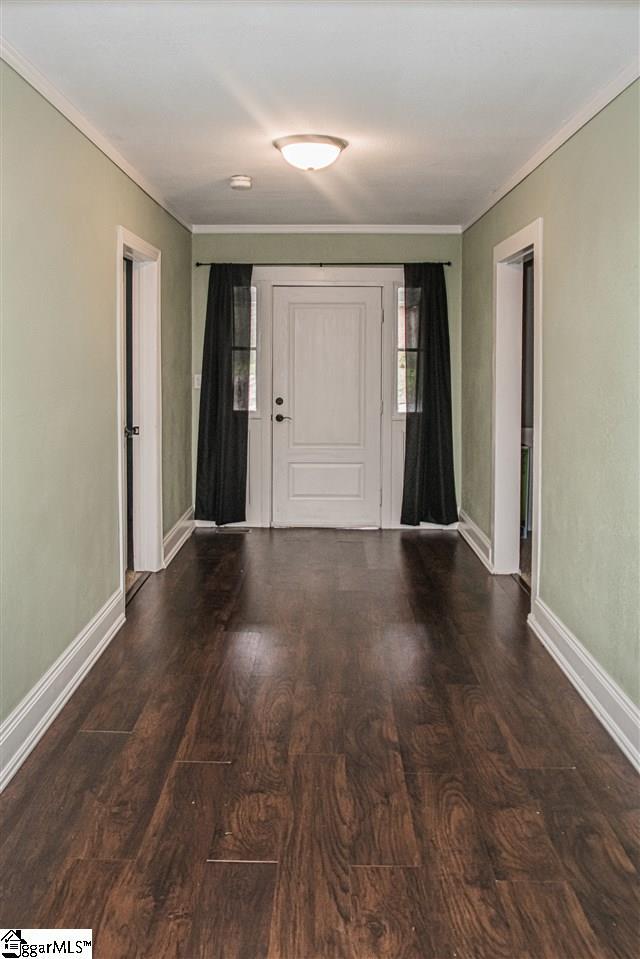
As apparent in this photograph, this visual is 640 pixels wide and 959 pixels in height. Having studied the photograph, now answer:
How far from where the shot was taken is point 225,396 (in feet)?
25.1

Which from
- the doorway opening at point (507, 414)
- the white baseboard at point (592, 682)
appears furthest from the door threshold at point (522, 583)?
the white baseboard at point (592, 682)

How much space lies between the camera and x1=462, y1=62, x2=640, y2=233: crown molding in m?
3.45

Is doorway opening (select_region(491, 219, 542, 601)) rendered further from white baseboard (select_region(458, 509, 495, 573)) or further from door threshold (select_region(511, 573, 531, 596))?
white baseboard (select_region(458, 509, 495, 573))

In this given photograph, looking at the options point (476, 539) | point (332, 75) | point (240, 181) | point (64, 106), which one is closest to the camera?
point (332, 75)

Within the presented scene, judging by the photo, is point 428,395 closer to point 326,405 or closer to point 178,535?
point 326,405

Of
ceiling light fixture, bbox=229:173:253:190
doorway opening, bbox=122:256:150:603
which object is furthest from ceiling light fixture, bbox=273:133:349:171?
doorway opening, bbox=122:256:150:603

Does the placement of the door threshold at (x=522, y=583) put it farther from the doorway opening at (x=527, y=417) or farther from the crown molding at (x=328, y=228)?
the crown molding at (x=328, y=228)

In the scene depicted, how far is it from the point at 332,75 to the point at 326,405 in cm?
439

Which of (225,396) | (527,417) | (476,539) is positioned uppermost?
(225,396)

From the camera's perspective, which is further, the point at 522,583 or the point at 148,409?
the point at 148,409

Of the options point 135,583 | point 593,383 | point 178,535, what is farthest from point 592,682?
point 178,535

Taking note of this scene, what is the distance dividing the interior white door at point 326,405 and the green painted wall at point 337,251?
0.27 m

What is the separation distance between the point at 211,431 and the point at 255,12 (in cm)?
496

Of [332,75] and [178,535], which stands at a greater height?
[332,75]
